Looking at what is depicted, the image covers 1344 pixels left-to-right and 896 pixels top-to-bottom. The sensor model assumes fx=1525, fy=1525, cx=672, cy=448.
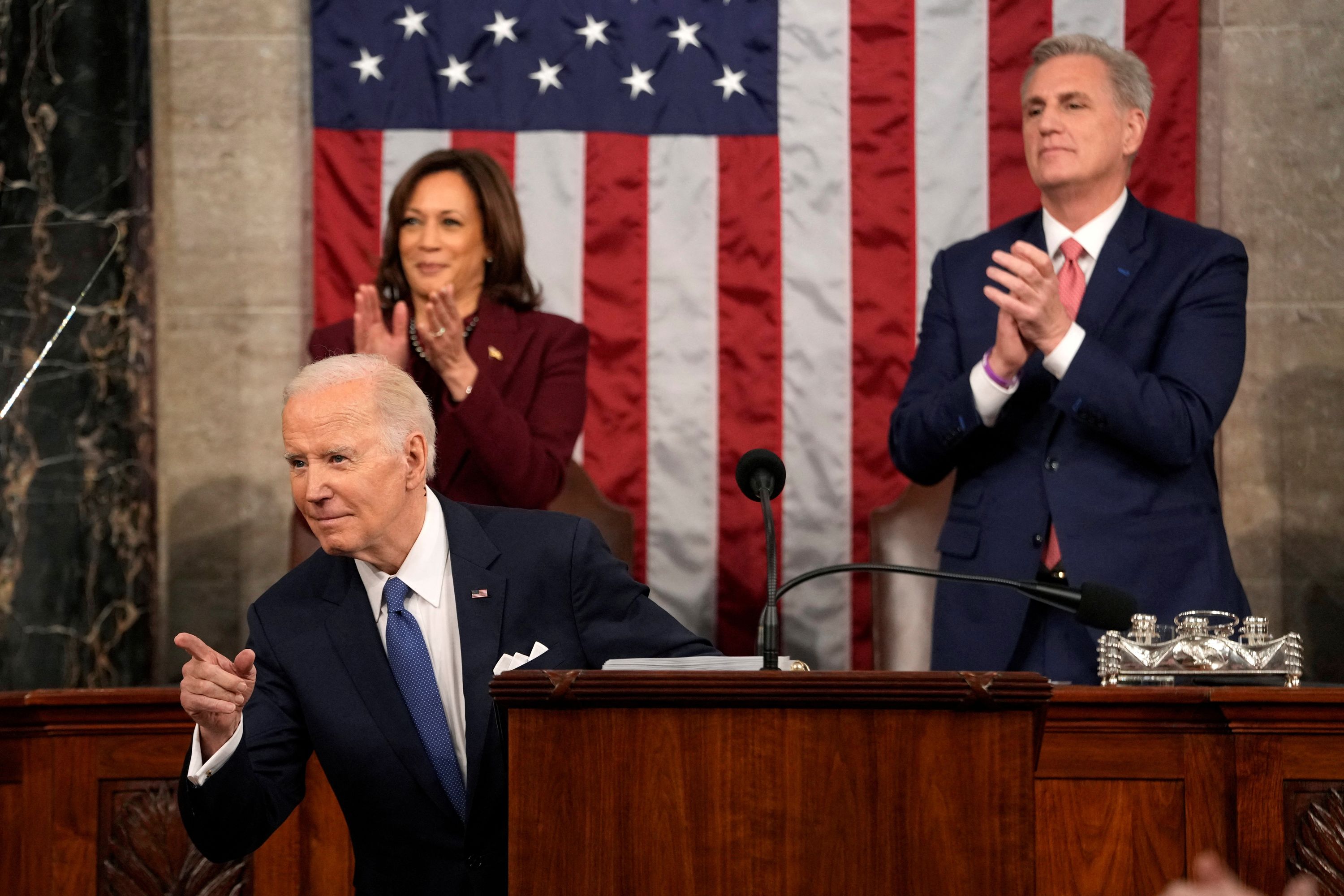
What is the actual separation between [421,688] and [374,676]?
8 centimetres

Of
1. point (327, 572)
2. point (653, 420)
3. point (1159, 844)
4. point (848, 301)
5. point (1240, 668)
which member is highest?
point (848, 301)

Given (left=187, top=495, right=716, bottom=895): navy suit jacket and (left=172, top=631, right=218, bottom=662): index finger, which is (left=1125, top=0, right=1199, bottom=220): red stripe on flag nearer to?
(left=187, top=495, right=716, bottom=895): navy suit jacket

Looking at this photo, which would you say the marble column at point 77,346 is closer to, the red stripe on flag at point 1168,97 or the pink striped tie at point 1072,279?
the pink striped tie at point 1072,279

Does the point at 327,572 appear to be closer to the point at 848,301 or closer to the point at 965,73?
the point at 848,301

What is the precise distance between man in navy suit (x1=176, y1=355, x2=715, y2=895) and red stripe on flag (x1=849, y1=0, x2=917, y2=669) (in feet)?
7.32

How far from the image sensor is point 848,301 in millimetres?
4703

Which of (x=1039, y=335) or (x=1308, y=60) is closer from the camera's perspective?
(x=1039, y=335)

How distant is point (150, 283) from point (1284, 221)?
346cm

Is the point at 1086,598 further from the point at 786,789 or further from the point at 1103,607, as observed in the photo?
the point at 786,789

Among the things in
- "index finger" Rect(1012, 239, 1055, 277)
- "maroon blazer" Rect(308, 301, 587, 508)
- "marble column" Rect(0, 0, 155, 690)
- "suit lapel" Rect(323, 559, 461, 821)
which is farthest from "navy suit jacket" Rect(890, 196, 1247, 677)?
"marble column" Rect(0, 0, 155, 690)

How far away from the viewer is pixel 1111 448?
316cm

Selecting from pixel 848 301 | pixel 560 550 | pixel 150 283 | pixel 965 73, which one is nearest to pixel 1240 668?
pixel 560 550

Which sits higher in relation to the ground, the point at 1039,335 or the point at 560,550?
the point at 1039,335

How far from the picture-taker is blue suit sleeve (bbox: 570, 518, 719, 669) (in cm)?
244
